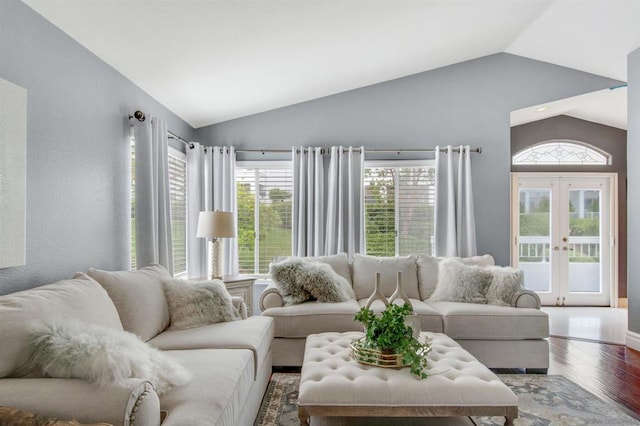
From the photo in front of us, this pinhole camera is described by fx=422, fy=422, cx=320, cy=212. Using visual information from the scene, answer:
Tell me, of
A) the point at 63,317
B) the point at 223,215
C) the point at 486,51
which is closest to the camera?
the point at 63,317

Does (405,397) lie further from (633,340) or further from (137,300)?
(633,340)

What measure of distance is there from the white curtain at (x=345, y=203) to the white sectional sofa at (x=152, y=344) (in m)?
1.81

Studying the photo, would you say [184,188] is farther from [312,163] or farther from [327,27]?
[327,27]

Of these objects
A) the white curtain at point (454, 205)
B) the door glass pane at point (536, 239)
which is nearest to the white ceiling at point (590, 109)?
the white curtain at point (454, 205)

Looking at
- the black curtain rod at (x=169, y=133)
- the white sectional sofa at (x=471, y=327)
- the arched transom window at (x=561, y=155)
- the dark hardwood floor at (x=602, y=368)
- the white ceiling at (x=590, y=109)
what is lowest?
the dark hardwood floor at (x=602, y=368)

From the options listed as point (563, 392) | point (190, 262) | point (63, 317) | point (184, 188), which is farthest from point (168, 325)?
point (563, 392)

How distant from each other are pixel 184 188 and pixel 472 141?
3.28 metres

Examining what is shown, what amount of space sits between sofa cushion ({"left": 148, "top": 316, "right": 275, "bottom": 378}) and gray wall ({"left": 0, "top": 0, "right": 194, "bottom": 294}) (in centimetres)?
75

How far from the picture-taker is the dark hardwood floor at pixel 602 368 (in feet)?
9.34

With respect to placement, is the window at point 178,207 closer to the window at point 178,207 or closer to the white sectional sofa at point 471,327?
the window at point 178,207

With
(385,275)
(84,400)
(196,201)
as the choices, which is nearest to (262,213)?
(196,201)

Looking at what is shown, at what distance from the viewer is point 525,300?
3.45 m

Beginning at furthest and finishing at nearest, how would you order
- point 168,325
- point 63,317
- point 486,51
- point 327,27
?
1. point 486,51
2. point 327,27
3. point 168,325
4. point 63,317

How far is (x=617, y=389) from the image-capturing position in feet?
9.70
